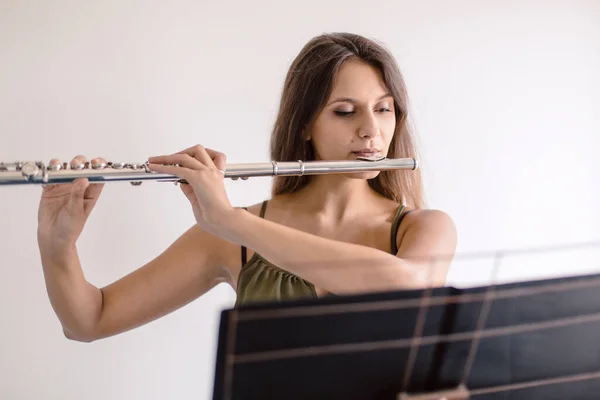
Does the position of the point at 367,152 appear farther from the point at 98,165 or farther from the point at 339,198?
the point at 98,165

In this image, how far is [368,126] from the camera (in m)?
1.19

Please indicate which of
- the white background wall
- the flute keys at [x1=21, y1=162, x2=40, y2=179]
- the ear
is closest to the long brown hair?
the ear

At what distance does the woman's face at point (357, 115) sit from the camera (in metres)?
1.20

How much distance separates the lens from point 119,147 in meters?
1.54

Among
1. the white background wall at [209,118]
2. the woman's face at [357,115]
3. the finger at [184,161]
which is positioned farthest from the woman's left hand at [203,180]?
the white background wall at [209,118]

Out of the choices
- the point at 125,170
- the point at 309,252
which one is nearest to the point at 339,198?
the point at 309,252

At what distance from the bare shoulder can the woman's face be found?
121 mm

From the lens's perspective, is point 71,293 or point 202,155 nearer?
point 202,155

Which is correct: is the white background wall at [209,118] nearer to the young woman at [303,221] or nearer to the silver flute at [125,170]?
the young woman at [303,221]

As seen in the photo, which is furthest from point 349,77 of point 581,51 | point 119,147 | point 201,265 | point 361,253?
point 581,51

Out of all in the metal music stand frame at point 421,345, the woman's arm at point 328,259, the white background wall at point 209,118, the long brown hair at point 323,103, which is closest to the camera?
the metal music stand frame at point 421,345

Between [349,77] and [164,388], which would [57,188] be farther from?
[164,388]

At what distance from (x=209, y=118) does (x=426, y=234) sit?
71cm

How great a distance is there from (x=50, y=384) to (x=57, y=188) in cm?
61
